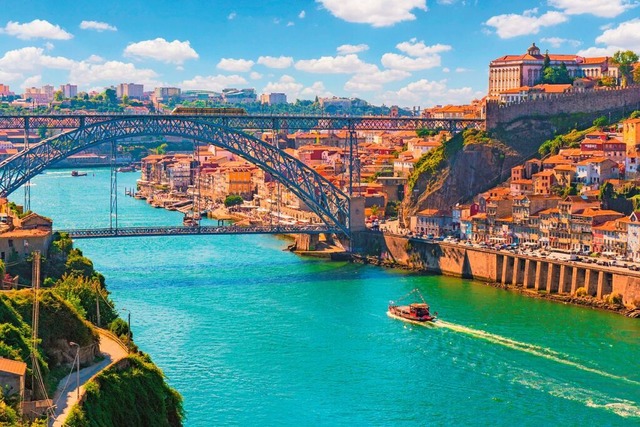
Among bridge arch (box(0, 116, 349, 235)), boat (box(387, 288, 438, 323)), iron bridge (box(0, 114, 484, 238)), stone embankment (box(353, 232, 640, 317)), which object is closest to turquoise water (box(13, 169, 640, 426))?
boat (box(387, 288, 438, 323))

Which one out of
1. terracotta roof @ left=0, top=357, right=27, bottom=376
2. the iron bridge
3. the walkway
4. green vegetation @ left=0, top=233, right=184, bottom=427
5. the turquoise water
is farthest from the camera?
the iron bridge

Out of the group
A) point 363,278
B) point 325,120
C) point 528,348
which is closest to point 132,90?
point 325,120

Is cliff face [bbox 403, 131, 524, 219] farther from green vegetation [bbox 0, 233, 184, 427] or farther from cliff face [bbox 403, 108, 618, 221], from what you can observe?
green vegetation [bbox 0, 233, 184, 427]

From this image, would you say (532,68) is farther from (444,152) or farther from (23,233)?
(23,233)

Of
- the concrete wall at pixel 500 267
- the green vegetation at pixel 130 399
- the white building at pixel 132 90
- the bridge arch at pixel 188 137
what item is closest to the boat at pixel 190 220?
the bridge arch at pixel 188 137

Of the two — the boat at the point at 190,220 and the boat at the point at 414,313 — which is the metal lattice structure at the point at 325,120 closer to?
the boat at the point at 190,220

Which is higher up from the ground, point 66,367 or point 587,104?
point 587,104
